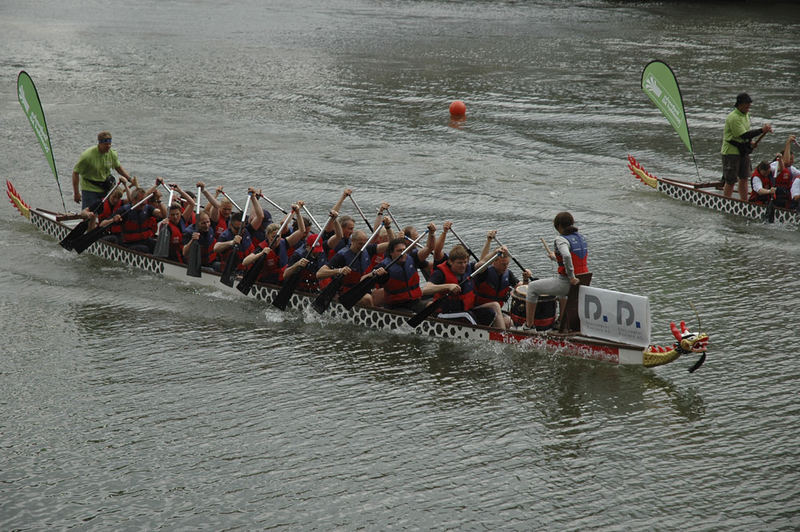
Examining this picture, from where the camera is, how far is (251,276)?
12.4 metres

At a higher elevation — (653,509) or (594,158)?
(594,158)

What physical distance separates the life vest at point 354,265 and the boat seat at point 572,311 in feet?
9.10

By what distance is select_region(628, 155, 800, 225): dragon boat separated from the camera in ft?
51.0

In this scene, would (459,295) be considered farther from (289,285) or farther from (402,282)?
(289,285)

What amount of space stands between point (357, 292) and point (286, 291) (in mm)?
1167

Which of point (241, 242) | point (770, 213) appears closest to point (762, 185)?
point (770, 213)

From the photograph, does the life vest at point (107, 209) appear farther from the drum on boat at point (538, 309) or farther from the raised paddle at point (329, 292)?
the drum on boat at point (538, 309)

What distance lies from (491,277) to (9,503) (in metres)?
5.89

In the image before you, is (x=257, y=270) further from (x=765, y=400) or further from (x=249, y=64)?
(x=249, y=64)

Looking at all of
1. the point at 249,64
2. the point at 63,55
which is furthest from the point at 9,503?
the point at 63,55

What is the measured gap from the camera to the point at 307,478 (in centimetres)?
849

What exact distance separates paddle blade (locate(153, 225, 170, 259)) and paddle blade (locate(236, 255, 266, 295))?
1679 millimetres

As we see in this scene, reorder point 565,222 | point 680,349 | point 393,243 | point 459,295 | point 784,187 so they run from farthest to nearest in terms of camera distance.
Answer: point 784,187 → point 393,243 → point 459,295 → point 565,222 → point 680,349

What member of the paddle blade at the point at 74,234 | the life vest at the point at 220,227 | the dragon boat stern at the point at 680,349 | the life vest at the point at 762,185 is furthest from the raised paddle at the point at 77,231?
the life vest at the point at 762,185
